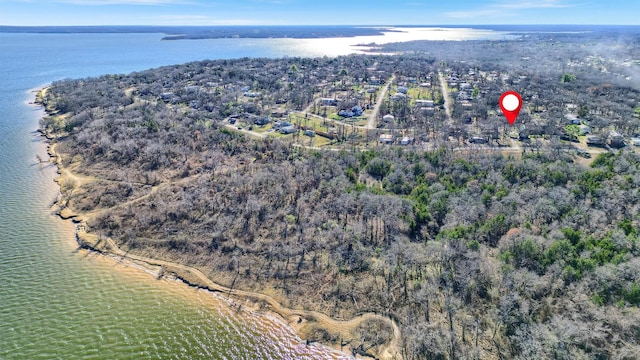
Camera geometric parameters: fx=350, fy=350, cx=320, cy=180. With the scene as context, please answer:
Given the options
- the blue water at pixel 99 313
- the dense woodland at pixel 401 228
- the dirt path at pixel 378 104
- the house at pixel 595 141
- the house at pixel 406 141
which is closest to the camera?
the dense woodland at pixel 401 228

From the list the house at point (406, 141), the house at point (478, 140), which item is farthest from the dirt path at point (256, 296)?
the house at point (478, 140)

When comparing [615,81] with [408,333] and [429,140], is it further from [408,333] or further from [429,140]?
[408,333]

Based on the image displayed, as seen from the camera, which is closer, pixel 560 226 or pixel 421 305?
pixel 421 305

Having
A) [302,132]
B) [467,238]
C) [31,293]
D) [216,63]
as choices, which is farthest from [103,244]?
[216,63]

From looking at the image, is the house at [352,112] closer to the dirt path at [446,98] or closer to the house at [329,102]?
the house at [329,102]

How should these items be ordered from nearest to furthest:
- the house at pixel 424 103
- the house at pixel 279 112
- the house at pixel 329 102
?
the house at pixel 279 112, the house at pixel 424 103, the house at pixel 329 102

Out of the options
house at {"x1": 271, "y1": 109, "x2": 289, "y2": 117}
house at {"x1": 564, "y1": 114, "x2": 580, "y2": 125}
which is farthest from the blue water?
house at {"x1": 564, "y1": 114, "x2": 580, "y2": 125}

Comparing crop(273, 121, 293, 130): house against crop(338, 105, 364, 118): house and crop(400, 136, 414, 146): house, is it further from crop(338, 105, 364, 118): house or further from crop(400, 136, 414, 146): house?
crop(400, 136, 414, 146): house
